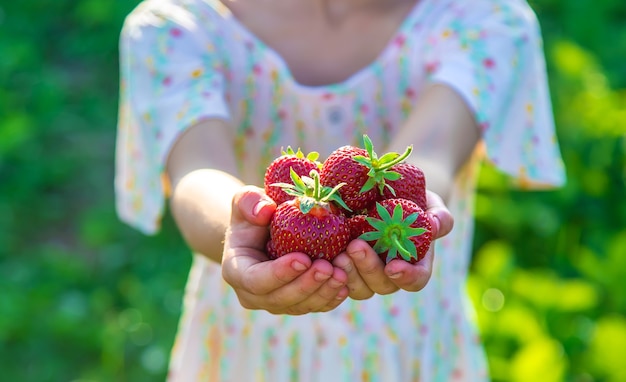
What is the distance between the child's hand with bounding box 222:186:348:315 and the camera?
3.23 ft

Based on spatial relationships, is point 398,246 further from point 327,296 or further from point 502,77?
point 502,77

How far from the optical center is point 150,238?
9.62 feet

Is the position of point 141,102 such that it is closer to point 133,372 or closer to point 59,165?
point 133,372

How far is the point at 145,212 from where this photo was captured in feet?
5.04

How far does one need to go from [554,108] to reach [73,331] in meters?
1.52

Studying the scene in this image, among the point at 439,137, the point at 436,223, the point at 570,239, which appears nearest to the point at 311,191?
the point at 436,223

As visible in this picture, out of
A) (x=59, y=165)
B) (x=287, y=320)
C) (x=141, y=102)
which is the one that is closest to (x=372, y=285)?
(x=287, y=320)

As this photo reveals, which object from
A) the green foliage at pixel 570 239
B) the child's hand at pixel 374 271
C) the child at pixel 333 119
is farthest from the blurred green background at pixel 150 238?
the child's hand at pixel 374 271

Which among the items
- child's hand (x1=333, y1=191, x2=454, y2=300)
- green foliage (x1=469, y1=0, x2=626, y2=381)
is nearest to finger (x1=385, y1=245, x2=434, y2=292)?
child's hand (x1=333, y1=191, x2=454, y2=300)

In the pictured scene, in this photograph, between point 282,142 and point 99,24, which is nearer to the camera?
point 282,142

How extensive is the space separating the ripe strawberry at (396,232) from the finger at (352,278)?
29 millimetres

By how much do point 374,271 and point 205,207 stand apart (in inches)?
11.4

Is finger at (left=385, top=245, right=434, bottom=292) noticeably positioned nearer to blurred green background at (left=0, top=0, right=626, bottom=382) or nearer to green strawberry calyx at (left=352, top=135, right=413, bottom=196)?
green strawberry calyx at (left=352, top=135, right=413, bottom=196)

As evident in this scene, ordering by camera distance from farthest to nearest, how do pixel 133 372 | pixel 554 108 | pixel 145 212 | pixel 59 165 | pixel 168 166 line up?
pixel 59 165 → pixel 554 108 → pixel 133 372 → pixel 145 212 → pixel 168 166
